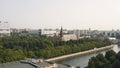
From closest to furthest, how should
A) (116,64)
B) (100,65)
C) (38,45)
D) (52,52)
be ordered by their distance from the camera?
(116,64)
(100,65)
(52,52)
(38,45)

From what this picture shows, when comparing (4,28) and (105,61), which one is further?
(4,28)

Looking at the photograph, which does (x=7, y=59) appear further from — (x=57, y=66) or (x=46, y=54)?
(x=57, y=66)

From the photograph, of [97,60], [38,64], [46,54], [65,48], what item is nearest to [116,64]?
[97,60]

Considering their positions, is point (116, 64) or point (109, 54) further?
point (109, 54)

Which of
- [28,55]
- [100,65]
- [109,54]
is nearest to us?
[100,65]

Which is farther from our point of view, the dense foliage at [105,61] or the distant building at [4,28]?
the distant building at [4,28]

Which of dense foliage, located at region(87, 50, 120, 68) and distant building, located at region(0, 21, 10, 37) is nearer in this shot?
dense foliage, located at region(87, 50, 120, 68)
